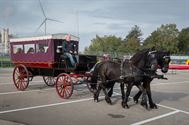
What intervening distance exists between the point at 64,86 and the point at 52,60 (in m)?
1.54

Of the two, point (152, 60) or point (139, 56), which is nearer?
point (152, 60)

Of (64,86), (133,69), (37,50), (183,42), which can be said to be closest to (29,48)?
(37,50)

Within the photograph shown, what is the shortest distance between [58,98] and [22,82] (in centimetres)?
318

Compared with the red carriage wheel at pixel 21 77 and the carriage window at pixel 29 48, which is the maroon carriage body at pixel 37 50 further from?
the red carriage wheel at pixel 21 77

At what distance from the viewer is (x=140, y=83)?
1095cm

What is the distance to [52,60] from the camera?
1372 centimetres

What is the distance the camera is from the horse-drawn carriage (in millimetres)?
13047

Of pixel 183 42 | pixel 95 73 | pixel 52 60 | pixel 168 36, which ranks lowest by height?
pixel 95 73

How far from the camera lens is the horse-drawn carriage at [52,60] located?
13.0m

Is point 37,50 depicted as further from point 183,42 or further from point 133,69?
point 183,42

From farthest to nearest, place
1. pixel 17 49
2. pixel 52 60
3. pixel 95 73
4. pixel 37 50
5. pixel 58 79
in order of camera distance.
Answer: pixel 17 49 < pixel 37 50 < pixel 52 60 < pixel 58 79 < pixel 95 73

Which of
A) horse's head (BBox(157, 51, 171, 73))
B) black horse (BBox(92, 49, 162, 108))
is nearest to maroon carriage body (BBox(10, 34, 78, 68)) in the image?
black horse (BBox(92, 49, 162, 108))

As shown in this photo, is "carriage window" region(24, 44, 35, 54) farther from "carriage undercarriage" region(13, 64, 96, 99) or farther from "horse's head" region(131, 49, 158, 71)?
"horse's head" region(131, 49, 158, 71)

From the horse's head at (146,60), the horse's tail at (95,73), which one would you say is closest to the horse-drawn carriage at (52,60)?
the horse's tail at (95,73)
